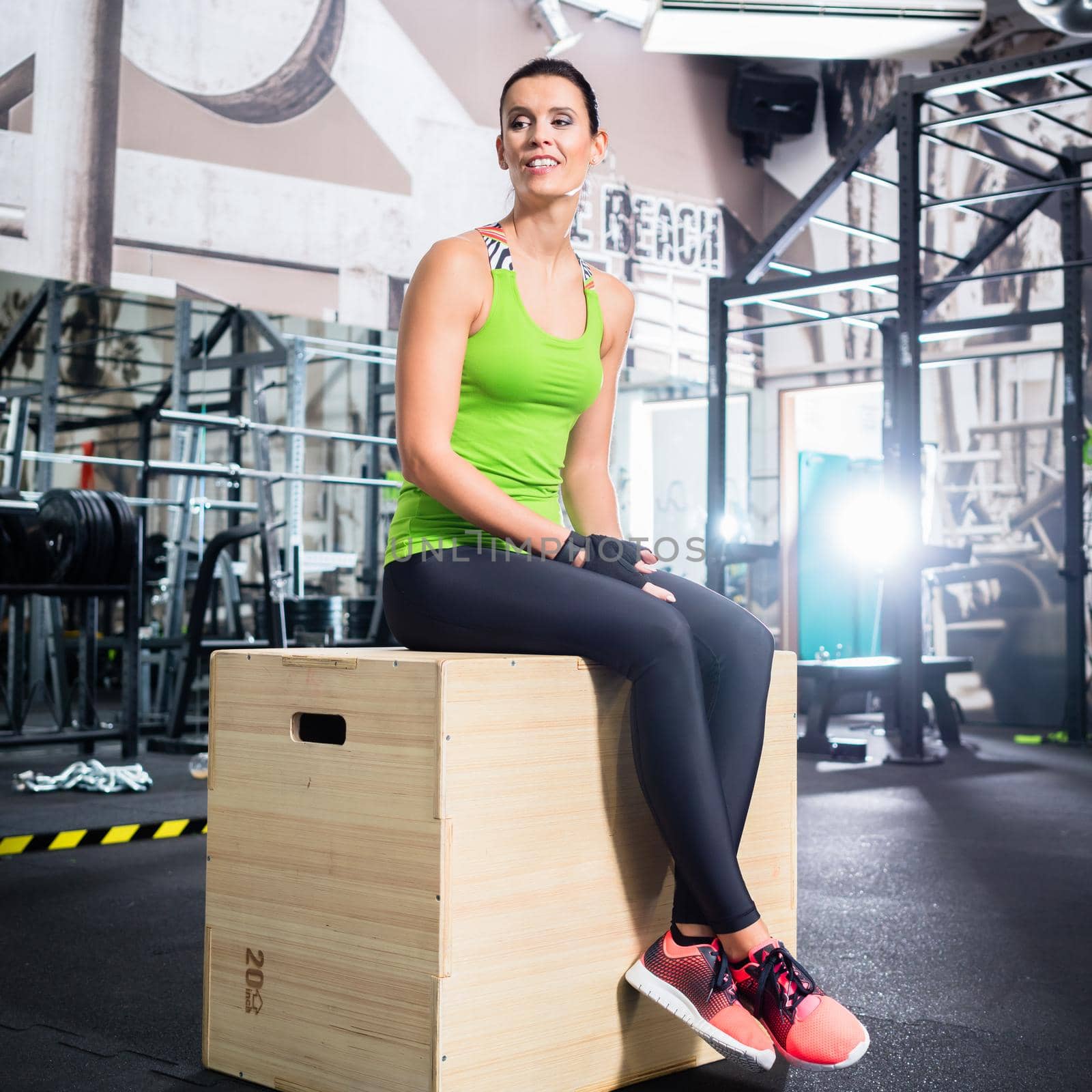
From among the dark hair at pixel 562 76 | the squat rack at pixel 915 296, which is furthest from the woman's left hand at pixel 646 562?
the squat rack at pixel 915 296

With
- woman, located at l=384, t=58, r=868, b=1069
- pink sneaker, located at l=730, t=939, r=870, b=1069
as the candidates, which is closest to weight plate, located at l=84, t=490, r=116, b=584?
woman, located at l=384, t=58, r=868, b=1069

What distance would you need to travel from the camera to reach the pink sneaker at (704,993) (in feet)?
4.46

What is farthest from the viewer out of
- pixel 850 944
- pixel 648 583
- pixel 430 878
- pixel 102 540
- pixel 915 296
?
pixel 102 540

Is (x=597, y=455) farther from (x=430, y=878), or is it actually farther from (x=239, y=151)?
(x=239, y=151)

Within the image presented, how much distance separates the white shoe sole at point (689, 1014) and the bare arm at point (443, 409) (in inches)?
19.8

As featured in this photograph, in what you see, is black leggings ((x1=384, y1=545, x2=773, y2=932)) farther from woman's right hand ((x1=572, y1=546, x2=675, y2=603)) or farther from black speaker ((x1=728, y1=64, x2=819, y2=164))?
black speaker ((x1=728, y1=64, x2=819, y2=164))

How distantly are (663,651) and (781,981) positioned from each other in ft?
1.24

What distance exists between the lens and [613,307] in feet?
5.65

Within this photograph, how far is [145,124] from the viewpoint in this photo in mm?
5656

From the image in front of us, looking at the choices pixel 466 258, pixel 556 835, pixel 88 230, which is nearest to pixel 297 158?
pixel 88 230

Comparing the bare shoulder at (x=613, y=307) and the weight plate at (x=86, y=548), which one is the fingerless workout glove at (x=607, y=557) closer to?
the bare shoulder at (x=613, y=307)

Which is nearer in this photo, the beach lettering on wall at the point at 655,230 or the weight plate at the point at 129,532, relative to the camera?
the weight plate at the point at 129,532

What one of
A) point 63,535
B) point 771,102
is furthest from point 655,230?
point 63,535

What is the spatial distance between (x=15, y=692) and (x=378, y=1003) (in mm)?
4643
